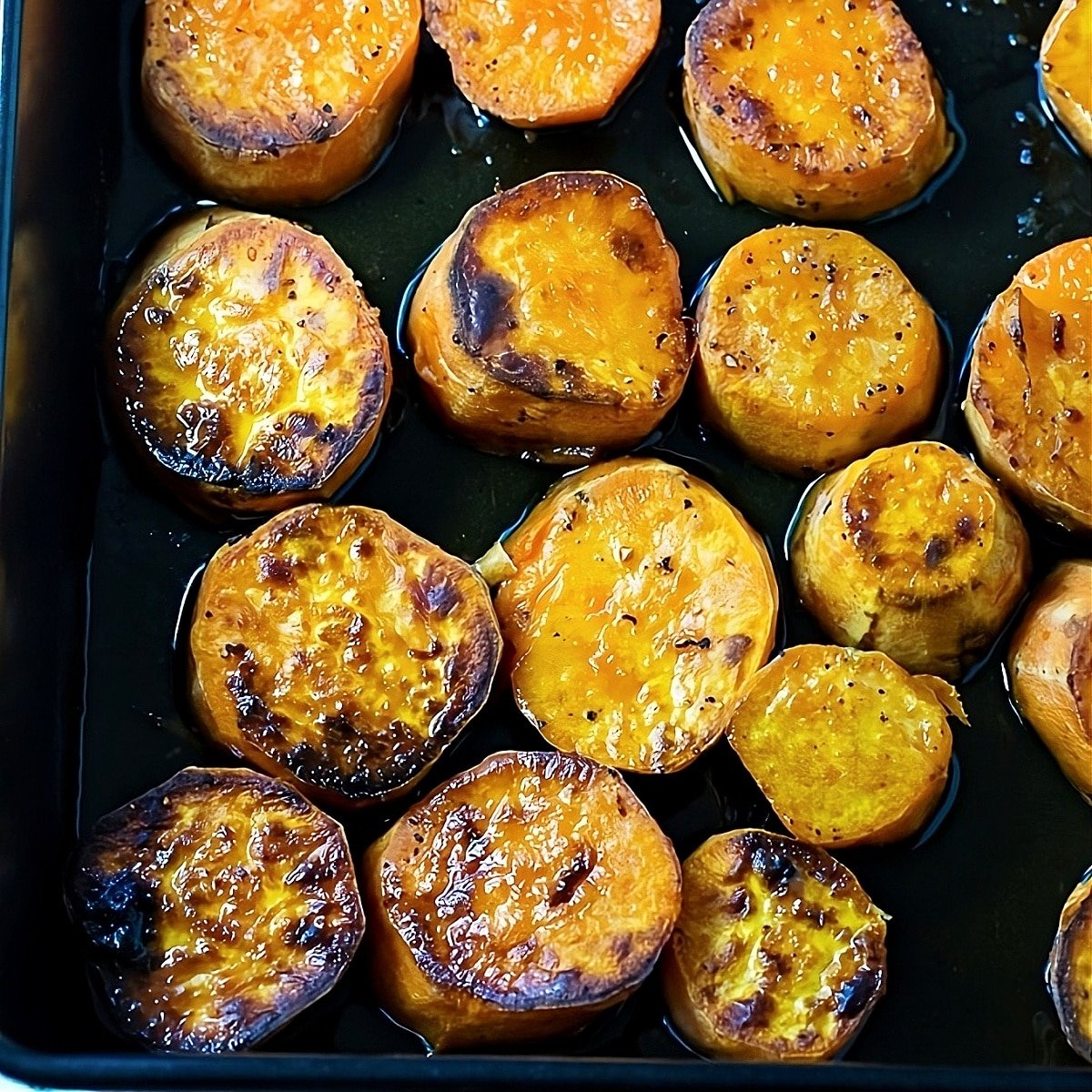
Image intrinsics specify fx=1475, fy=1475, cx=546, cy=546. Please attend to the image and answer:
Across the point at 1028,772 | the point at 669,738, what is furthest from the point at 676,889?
the point at 1028,772


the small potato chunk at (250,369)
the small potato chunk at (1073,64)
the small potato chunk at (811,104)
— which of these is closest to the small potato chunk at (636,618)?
the small potato chunk at (250,369)

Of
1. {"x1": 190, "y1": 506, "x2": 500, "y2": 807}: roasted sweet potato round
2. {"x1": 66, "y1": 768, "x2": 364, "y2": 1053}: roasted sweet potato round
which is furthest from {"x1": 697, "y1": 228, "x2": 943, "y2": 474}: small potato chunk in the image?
A: {"x1": 66, "y1": 768, "x2": 364, "y2": 1053}: roasted sweet potato round

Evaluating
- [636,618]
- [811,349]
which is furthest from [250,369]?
[811,349]

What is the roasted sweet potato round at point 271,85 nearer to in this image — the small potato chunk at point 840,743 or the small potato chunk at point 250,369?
the small potato chunk at point 250,369

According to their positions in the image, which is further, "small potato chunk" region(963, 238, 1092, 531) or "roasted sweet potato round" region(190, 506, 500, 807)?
"small potato chunk" region(963, 238, 1092, 531)

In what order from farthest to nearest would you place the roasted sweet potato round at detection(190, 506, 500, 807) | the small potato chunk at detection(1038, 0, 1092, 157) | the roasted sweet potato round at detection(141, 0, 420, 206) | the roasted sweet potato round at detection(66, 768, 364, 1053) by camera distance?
1. the small potato chunk at detection(1038, 0, 1092, 157)
2. the roasted sweet potato round at detection(141, 0, 420, 206)
3. the roasted sweet potato round at detection(190, 506, 500, 807)
4. the roasted sweet potato round at detection(66, 768, 364, 1053)

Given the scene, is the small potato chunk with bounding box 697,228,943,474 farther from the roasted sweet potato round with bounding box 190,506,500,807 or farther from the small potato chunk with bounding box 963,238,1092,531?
the roasted sweet potato round with bounding box 190,506,500,807

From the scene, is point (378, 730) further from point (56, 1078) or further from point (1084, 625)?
point (1084, 625)

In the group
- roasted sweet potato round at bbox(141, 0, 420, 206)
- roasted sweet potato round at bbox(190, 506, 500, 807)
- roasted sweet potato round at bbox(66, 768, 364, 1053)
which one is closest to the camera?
roasted sweet potato round at bbox(66, 768, 364, 1053)
